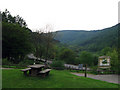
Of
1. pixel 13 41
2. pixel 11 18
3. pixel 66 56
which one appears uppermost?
pixel 11 18

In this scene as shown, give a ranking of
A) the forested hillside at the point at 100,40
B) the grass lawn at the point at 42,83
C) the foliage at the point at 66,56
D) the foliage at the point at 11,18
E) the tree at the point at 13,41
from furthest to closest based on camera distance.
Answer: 1. the forested hillside at the point at 100,40
2. the foliage at the point at 66,56
3. the foliage at the point at 11,18
4. the tree at the point at 13,41
5. the grass lawn at the point at 42,83

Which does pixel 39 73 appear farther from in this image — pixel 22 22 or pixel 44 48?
pixel 22 22

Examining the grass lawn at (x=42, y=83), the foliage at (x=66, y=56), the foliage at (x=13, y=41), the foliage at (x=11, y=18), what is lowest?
the foliage at (x=66, y=56)

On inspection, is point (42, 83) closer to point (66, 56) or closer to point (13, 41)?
point (13, 41)

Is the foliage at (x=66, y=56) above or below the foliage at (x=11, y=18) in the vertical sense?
below

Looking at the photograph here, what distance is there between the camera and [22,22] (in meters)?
42.4

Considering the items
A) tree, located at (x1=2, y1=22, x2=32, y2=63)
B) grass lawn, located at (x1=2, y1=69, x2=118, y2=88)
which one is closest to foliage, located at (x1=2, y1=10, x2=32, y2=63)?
tree, located at (x1=2, y1=22, x2=32, y2=63)

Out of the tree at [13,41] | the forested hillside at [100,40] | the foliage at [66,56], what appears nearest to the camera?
the tree at [13,41]

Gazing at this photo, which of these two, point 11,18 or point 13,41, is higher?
point 11,18

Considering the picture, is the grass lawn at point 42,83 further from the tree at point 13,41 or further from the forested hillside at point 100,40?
the forested hillside at point 100,40

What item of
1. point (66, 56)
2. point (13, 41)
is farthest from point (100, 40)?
point (13, 41)

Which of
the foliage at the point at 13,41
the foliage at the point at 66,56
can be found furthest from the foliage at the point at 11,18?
the foliage at the point at 66,56

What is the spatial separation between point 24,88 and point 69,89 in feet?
8.21

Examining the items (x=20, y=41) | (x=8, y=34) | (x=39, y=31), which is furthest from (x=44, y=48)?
(x=8, y=34)
